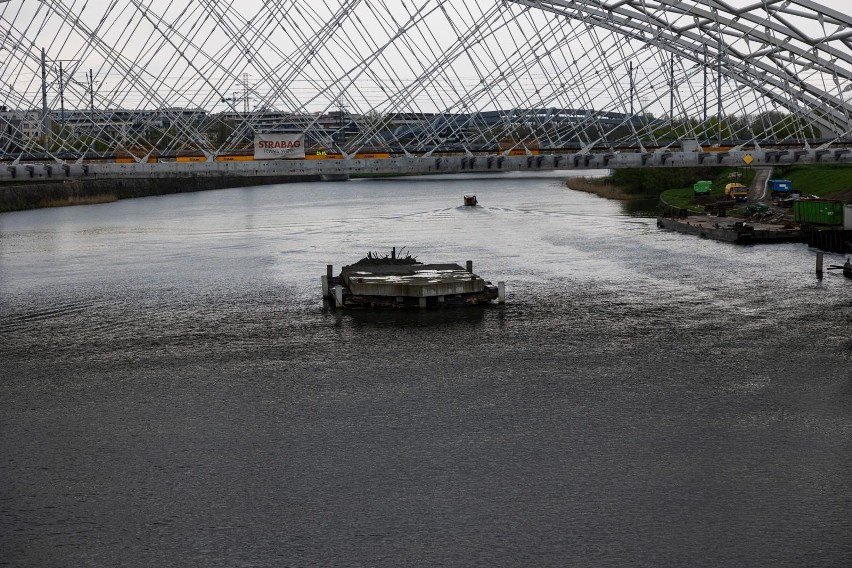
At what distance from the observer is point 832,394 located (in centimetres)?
Result: 2759

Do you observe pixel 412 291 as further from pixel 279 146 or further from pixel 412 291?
pixel 279 146

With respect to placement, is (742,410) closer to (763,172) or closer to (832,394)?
Answer: (832,394)

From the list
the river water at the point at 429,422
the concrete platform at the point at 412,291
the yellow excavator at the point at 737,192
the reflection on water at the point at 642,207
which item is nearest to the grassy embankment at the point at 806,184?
the reflection on water at the point at 642,207

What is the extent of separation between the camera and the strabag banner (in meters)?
Answer: 44.3

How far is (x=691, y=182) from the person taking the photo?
4417 inches

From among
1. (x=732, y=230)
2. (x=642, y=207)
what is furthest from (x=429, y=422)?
(x=642, y=207)

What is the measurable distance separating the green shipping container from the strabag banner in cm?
3205

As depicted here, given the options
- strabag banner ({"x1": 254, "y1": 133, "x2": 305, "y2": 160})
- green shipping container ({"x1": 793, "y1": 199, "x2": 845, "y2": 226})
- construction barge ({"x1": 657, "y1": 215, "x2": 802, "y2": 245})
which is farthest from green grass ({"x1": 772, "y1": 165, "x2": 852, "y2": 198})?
strabag banner ({"x1": 254, "y1": 133, "x2": 305, "y2": 160})

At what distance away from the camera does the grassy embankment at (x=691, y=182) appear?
278 ft

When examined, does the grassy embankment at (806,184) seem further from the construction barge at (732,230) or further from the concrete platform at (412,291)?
the concrete platform at (412,291)

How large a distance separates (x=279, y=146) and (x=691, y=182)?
7412 cm

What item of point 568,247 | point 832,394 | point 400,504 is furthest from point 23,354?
point 568,247

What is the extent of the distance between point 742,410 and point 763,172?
268 feet

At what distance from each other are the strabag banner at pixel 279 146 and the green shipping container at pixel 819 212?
3205 centimetres
